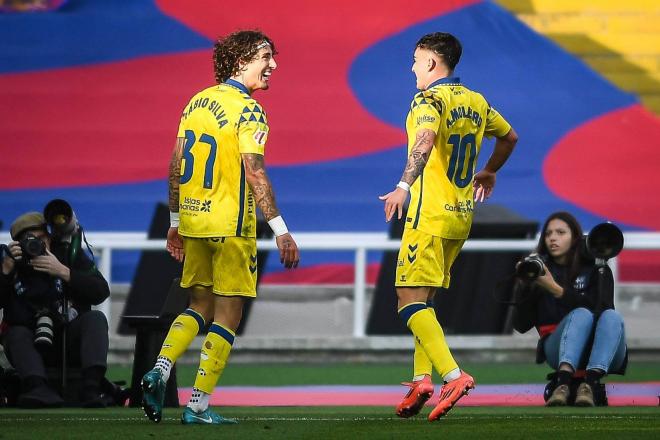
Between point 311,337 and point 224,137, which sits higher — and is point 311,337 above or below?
below

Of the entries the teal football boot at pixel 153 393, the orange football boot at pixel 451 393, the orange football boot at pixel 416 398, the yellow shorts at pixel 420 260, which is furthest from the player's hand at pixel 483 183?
the teal football boot at pixel 153 393

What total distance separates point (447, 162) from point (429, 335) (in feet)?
2.44

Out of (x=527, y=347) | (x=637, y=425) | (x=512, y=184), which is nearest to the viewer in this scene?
(x=637, y=425)

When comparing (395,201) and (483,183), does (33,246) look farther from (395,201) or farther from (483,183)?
(395,201)

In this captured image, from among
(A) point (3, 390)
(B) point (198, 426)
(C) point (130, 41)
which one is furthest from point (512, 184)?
(B) point (198, 426)

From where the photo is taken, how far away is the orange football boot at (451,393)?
633 cm

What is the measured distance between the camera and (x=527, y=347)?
11.1 meters

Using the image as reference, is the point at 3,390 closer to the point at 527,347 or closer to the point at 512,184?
the point at 527,347

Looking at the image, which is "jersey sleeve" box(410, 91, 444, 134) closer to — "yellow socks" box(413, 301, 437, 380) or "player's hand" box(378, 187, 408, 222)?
"player's hand" box(378, 187, 408, 222)

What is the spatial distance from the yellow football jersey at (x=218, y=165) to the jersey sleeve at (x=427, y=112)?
2.09 feet

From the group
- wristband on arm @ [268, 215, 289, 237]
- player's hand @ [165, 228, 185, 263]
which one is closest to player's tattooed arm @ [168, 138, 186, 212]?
player's hand @ [165, 228, 185, 263]

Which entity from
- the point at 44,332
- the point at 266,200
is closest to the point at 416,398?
the point at 266,200

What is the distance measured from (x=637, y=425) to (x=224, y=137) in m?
2.04

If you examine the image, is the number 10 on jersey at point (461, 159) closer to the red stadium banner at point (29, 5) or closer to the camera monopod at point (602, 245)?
the camera monopod at point (602, 245)
